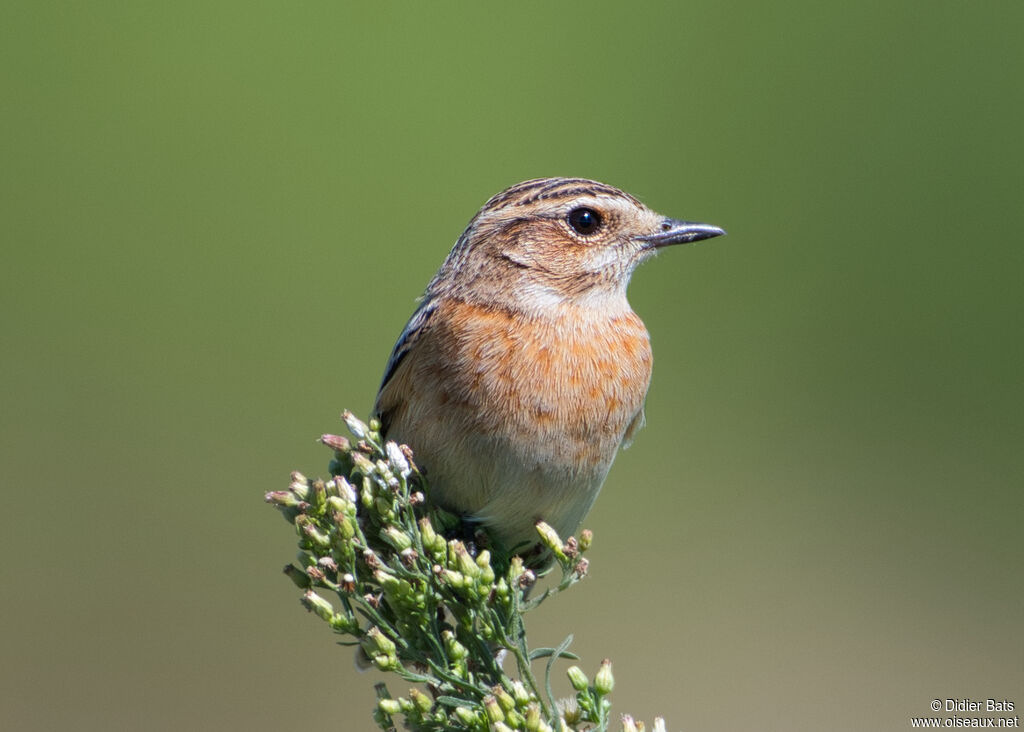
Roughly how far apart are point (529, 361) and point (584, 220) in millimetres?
785

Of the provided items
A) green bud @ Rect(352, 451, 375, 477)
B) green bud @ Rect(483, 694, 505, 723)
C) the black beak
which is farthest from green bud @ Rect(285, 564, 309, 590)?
the black beak

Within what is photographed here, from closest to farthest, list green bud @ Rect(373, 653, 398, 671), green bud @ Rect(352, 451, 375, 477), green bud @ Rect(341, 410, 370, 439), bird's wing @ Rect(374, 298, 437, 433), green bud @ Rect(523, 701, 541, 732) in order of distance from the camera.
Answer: green bud @ Rect(523, 701, 541, 732)
green bud @ Rect(373, 653, 398, 671)
green bud @ Rect(352, 451, 375, 477)
green bud @ Rect(341, 410, 370, 439)
bird's wing @ Rect(374, 298, 437, 433)

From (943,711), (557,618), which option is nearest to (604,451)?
(943,711)

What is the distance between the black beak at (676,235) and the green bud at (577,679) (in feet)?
7.61

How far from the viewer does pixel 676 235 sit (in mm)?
4934

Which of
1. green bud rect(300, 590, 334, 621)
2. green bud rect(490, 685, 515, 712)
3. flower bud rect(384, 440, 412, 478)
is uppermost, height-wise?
flower bud rect(384, 440, 412, 478)

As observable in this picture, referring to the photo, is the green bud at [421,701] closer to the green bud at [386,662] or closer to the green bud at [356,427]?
the green bud at [386,662]

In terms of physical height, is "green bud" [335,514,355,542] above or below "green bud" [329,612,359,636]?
above

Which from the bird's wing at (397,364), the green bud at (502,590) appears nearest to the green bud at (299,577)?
the green bud at (502,590)

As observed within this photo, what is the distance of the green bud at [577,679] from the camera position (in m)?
3.06

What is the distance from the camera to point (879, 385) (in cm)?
1116

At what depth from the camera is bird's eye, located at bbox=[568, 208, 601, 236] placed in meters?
4.91

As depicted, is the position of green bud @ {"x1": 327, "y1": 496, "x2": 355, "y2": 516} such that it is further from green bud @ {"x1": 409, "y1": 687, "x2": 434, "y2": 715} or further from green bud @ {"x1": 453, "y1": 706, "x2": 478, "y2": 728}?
green bud @ {"x1": 453, "y1": 706, "x2": 478, "y2": 728}

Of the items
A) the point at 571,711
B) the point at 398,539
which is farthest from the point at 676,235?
the point at 571,711
